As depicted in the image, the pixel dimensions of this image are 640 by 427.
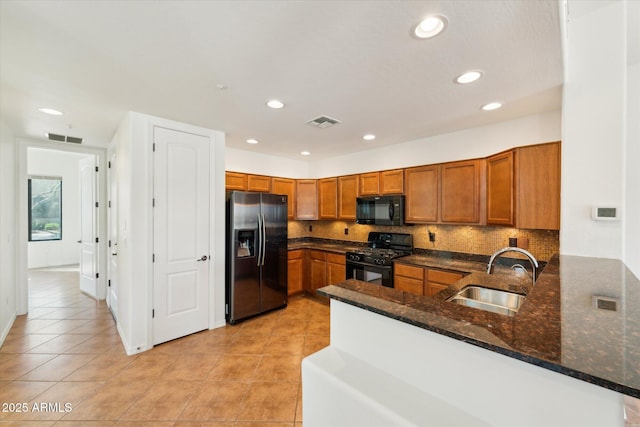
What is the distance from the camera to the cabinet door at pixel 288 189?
14.9 ft

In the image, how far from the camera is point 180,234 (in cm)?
302

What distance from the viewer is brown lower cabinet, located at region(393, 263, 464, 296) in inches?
115

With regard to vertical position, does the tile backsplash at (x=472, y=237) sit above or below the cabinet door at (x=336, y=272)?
above

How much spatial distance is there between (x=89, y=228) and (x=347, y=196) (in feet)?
14.7

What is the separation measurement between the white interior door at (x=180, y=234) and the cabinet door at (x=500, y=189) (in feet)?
10.8

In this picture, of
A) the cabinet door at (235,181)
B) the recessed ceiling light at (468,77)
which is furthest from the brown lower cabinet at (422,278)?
the cabinet door at (235,181)

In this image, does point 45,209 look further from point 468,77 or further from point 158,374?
point 468,77

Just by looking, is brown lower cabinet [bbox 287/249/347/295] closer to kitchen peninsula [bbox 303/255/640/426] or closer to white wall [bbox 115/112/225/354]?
white wall [bbox 115/112/225/354]

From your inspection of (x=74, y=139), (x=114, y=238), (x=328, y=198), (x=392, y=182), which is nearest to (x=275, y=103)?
(x=392, y=182)

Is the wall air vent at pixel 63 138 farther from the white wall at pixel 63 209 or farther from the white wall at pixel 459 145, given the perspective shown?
the white wall at pixel 459 145

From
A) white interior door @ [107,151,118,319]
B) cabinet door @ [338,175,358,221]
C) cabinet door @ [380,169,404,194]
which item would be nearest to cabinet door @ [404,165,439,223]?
cabinet door @ [380,169,404,194]

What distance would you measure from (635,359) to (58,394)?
3413 millimetres

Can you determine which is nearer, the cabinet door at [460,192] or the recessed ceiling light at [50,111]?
the recessed ceiling light at [50,111]

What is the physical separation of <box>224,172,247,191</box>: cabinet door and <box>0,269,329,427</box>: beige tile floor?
1968 millimetres
